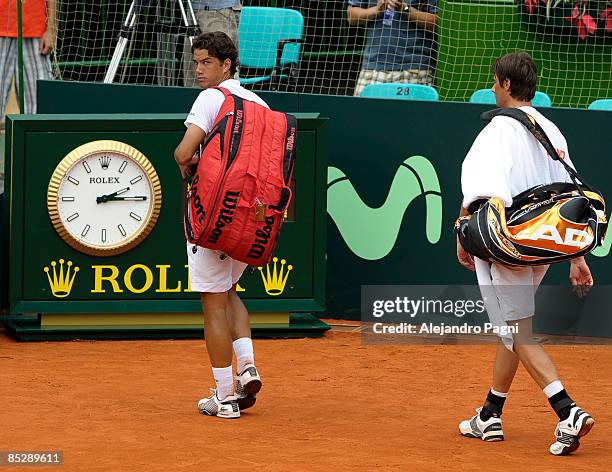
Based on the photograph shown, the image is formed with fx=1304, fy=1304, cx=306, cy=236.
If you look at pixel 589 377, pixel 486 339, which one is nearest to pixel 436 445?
pixel 589 377

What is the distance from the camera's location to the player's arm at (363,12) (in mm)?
11180

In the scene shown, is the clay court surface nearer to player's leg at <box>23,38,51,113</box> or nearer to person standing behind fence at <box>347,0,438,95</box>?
player's leg at <box>23,38,51,113</box>

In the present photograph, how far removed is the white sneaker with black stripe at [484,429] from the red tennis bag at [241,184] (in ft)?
4.31

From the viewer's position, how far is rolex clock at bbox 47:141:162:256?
8914mm

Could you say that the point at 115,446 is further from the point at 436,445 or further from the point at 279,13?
the point at 279,13

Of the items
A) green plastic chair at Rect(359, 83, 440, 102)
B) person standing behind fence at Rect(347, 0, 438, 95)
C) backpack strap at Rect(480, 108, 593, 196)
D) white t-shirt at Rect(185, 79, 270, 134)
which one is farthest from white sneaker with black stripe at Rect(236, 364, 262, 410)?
person standing behind fence at Rect(347, 0, 438, 95)

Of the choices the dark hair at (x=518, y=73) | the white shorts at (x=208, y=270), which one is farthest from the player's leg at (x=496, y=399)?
the white shorts at (x=208, y=270)

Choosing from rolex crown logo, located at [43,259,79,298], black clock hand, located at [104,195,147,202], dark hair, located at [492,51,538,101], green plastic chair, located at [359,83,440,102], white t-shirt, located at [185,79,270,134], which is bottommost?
rolex crown logo, located at [43,259,79,298]

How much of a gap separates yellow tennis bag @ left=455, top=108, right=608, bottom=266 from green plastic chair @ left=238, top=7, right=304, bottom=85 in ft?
18.9

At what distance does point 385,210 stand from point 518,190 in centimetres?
416

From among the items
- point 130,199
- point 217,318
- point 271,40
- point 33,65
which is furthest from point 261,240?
point 271,40

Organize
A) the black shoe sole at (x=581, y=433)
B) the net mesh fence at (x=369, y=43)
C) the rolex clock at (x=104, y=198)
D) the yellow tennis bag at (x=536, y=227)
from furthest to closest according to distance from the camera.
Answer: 1. the net mesh fence at (x=369, y=43)
2. the rolex clock at (x=104, y=198)
3. the black shoe sole at (x=581, y=433)
4. the yellow tennis bag at (x=536, y=227)

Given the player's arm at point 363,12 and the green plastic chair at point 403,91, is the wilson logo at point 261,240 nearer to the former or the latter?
the green plastic chair at point 403,91

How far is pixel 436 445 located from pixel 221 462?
3.59ft
